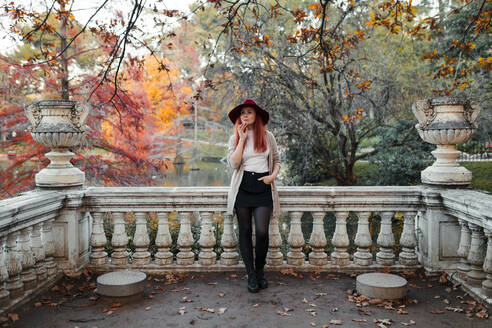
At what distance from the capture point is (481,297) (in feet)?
12.3

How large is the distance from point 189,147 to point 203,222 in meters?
23.2

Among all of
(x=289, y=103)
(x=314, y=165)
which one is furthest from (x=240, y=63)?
(x=314, y=165)

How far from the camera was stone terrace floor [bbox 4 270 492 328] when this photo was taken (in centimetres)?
343

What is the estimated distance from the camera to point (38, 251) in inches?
163

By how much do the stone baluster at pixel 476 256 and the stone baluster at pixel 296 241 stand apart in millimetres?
1671

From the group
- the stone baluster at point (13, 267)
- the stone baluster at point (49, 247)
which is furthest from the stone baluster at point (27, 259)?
the stone baluster at point (49, 247)

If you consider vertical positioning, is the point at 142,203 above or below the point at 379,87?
below

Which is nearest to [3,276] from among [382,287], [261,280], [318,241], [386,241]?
[261,280]

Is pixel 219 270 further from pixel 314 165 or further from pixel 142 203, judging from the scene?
pixel 314 165

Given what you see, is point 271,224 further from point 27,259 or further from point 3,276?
point 3,276

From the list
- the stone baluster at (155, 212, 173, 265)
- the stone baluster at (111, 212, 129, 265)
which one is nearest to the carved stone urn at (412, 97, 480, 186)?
the stone baluster at (155, 212, 173, 265)

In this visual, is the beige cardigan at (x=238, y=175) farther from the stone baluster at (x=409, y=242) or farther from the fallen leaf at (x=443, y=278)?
the fallen leaf at (x=443, y=278)

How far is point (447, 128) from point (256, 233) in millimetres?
2276

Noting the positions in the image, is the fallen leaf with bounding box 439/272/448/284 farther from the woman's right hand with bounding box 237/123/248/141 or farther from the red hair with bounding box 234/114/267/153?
the woman's right hand with bounding box 237/123/248/141
